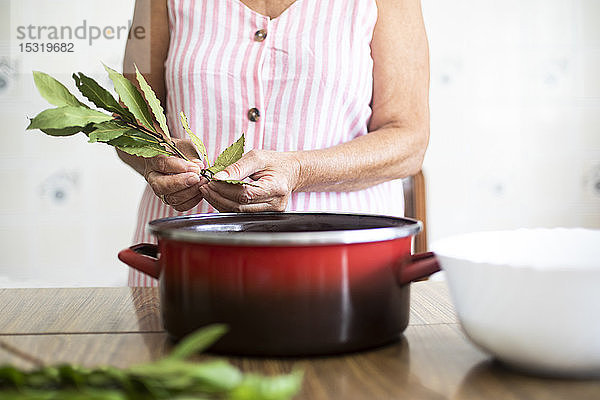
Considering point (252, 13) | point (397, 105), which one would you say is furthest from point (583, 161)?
point (252, 13)

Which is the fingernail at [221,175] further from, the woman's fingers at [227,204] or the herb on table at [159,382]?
the herb on table at [159,382]

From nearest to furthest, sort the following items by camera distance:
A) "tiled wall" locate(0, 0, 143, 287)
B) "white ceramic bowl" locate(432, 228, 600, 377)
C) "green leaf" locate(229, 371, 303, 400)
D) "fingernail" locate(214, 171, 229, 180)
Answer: "green leaf" locate(229, 371, 303, 400) < "white ceramic bowl" locate(432, 228, 600, 377) < "fingernail" locate(214, 171, 229, 180) < "tiled wall" locate(0, 0, 143, 287)

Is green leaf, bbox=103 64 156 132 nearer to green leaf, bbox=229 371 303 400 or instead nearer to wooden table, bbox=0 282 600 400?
wooden table, bbox=0 282 600 400

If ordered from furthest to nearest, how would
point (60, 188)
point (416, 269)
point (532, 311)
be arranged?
point (60, 188), point (416, 269), point (532, 311)

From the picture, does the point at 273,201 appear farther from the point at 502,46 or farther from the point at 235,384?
the point at 502,46

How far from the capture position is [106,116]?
0.64m

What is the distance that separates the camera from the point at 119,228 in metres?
2.32

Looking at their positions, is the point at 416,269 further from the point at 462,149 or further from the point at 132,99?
the point at 462,149

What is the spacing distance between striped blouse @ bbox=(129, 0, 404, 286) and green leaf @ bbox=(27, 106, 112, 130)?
59cm

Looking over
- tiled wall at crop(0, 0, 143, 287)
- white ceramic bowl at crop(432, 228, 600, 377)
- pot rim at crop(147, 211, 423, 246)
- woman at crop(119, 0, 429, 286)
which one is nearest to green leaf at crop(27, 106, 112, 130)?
pot rim at crop(147, 211, 423, 246)

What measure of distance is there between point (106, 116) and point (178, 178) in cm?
26

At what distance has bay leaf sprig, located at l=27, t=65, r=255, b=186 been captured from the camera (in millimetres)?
583

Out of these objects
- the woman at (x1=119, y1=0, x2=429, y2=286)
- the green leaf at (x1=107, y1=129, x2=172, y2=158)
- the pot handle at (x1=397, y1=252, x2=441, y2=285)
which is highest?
the woman at (x1=119, y1=0, x2=429, y2=286)

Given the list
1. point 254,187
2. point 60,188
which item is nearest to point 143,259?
point 254,187
